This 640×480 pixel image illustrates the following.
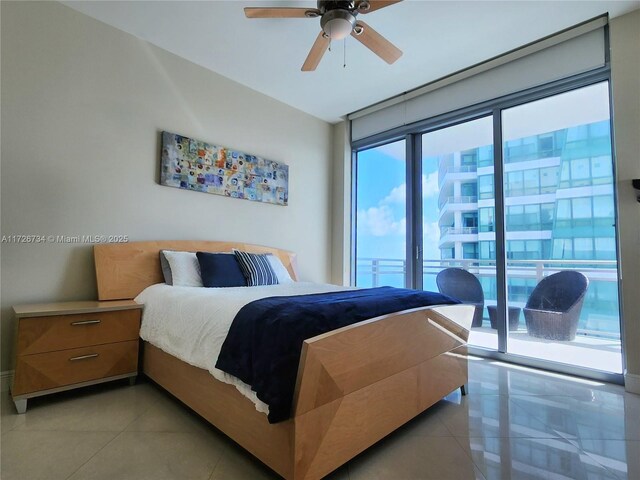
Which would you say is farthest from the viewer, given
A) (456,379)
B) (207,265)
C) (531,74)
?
(531,74)

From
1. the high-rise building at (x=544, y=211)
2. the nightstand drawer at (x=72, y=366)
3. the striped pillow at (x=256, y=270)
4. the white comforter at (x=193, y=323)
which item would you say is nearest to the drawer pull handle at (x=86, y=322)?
the nightstand drawer at (x=72, y=366)

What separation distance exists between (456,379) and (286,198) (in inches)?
103

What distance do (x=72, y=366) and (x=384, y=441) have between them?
6.30 feet

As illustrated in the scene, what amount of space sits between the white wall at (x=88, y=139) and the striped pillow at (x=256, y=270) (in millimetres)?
575

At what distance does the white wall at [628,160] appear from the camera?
239 centimetres

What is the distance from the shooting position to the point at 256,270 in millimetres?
2914

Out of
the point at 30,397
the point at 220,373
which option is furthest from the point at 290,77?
the point at 30,397

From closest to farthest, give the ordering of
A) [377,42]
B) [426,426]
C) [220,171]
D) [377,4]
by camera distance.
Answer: [426,426]
[377,4]
[377,42]
[220,171]

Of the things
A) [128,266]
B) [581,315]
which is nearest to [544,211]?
[581,315]

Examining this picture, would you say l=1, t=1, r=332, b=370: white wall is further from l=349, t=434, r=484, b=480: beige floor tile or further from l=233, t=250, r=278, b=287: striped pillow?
l=349, t=434, r=484, b=480: beige floor tile

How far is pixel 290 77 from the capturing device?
3416mm

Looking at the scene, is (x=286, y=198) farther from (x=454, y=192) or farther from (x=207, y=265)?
(x=454, y=192)

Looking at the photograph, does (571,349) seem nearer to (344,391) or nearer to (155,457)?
(344,391)

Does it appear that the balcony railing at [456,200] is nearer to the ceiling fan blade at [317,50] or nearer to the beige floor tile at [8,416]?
the ceiling fan blade at [317,50]
